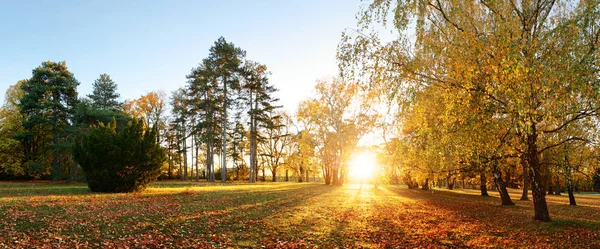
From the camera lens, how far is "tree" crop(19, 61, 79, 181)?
34.1 m

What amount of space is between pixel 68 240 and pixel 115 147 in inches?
383

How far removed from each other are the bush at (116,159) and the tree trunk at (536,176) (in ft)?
57.2

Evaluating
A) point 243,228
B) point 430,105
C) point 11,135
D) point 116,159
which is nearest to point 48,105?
point 11,135

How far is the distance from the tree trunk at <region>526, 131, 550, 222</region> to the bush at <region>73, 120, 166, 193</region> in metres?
17.4

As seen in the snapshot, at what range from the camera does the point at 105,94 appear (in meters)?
43.7

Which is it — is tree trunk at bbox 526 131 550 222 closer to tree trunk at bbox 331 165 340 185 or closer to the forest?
the forest

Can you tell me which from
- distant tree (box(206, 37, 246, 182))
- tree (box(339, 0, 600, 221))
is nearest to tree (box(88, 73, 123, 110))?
distant tree (box(206, 37, 246, 182))

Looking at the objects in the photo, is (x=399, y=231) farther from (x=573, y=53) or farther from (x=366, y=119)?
(x=366, y=119)

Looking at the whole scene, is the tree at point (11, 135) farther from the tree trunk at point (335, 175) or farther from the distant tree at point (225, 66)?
the tree trunk at point (335, 175)

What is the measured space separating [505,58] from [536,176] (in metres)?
7.08

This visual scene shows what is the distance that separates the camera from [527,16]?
10516 millimetres

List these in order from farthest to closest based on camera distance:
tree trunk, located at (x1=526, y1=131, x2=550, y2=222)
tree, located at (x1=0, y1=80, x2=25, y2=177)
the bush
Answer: tree, located at (x1=0, y1=80, x2=25, y2=177) → the bush → tree trunk, located at (x1=526, y1=131, x2=550, y2=222)

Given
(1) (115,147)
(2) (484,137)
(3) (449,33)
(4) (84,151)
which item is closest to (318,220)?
(2) (484,137)

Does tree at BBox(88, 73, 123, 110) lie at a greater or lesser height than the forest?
greater
